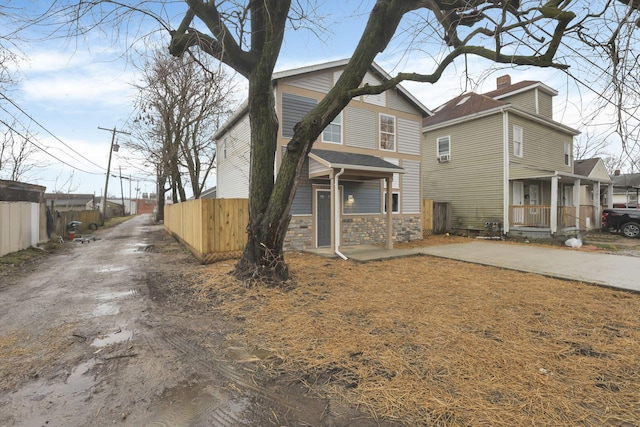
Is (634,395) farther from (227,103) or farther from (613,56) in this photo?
(227,103)

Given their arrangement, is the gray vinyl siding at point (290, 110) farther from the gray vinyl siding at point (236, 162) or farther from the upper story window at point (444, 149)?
the upper story window at point (444, 149)

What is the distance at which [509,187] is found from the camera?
45.1 ft

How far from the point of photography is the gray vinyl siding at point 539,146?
14.2m

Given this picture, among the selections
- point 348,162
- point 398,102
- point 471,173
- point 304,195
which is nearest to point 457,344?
point 348,162

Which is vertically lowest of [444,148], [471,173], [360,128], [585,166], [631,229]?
[631,229]

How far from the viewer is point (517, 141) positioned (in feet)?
46.9

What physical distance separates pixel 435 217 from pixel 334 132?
7381 mm

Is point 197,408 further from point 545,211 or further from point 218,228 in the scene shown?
point 545,211

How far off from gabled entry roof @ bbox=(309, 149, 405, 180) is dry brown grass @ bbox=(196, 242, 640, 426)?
402 centimetres

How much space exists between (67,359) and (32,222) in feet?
34.6

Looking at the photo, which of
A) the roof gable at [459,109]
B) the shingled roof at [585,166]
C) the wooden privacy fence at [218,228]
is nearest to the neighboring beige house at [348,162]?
the wooden privacy fence at [218,228]

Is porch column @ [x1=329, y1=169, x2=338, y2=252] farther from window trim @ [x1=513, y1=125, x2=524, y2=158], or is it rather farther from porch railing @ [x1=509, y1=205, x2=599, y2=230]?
window trim @ [x1=513, y1=125, x2=524, y2=158]

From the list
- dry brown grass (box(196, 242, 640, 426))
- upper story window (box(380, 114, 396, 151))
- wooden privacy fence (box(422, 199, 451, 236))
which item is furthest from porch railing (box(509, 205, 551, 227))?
dry brown grass (box(196, 242, 640, 426))

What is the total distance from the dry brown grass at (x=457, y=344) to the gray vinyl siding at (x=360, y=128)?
6.56 m
